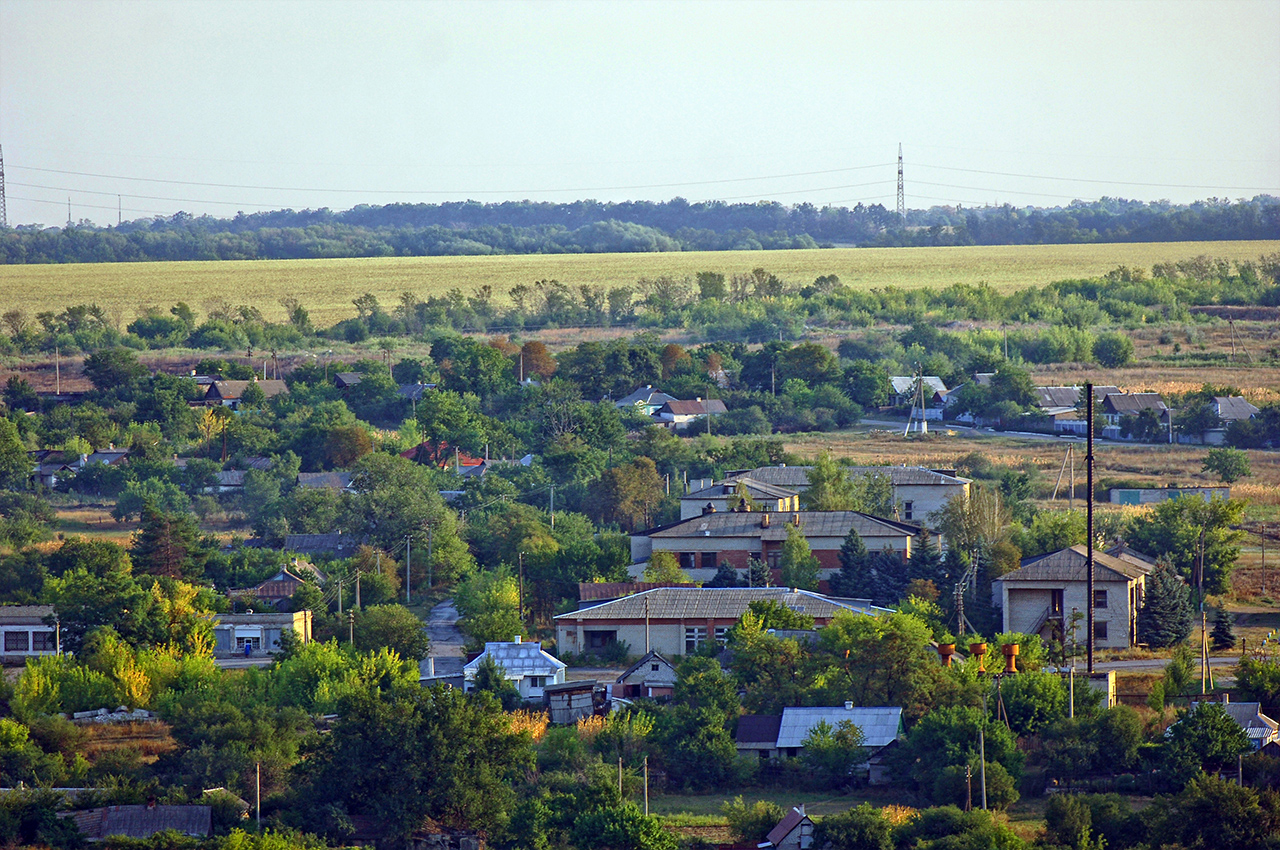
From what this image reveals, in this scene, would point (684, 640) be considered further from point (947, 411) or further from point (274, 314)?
point (274, 314)


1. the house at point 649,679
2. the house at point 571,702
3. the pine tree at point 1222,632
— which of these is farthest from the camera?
the pine tree at point 1222,632

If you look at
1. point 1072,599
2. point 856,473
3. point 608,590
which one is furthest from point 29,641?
point 856,473

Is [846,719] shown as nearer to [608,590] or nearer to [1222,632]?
[608,590]

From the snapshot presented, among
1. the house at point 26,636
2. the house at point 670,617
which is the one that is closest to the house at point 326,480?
the house at point 26,636

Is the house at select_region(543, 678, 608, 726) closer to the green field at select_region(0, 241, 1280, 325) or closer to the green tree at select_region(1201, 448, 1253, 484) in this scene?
the green tree at select_region(1201, 448, 1253, 484)

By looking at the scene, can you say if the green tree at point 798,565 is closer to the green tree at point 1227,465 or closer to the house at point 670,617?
the house at point 670,617

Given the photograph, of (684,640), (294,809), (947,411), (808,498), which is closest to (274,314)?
(947,411)
